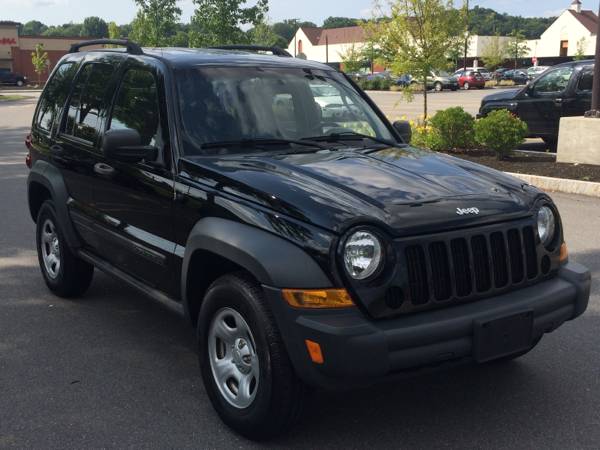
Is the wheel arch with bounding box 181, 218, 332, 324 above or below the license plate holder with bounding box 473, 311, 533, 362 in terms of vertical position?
above

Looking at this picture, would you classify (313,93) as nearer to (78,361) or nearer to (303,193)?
(303,193)

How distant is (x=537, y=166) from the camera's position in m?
12.1

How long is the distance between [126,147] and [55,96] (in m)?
2.14

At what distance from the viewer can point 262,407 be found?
→ 3355mm

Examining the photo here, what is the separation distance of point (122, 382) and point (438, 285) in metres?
2.05

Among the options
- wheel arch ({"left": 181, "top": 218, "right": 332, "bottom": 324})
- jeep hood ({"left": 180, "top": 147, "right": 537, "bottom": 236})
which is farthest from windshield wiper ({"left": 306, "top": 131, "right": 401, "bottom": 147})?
wheel arch ({"left": 181, "top": 218, "right": 332, "bottom": 324})

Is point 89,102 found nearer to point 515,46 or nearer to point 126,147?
point 126,147

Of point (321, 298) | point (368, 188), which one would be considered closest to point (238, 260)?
point (321, 298)

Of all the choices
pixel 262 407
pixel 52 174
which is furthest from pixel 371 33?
pixel 262 407

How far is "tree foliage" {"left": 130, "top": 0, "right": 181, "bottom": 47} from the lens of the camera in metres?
27.2

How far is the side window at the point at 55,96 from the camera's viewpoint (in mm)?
5723

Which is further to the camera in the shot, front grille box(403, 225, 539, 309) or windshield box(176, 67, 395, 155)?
windshield box(176, 67, 395, 155)

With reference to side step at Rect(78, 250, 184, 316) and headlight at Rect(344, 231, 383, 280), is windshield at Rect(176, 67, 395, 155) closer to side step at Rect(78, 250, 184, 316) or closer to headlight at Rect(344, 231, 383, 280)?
side step at Rect(78, 250, 184, 316)

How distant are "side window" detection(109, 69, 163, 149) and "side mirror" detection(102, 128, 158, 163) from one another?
87 mm
